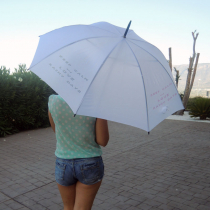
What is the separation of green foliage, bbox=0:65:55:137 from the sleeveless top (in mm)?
7301

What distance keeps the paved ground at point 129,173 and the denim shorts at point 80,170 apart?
6.57 feet

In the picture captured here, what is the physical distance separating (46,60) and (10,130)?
7885mm

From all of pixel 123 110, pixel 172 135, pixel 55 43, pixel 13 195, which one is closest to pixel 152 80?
pixel 123 110

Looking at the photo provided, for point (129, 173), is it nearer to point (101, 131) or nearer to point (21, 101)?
point (101, 131)

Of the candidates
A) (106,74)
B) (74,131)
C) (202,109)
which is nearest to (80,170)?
(74,131)

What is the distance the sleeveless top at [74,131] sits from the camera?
6.55 feet

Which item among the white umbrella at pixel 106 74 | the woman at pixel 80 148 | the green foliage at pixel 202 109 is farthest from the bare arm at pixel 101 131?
the green foliage at pixel 202 109

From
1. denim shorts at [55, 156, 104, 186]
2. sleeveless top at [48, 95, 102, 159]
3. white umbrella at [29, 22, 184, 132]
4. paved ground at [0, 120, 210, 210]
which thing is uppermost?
white umbrella at [29, 22, 184, 132]

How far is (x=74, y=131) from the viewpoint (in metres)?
2.02

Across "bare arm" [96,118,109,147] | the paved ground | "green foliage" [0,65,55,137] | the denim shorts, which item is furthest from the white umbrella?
"green foliage" [0,65,55,137]

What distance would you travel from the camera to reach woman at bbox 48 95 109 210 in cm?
200

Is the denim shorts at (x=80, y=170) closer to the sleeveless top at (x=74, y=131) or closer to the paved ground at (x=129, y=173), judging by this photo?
the sleeveless top at (x=74, y=131)

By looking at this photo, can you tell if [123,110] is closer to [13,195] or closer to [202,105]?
[13,195]

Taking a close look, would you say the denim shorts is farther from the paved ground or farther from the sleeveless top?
the paved ground
